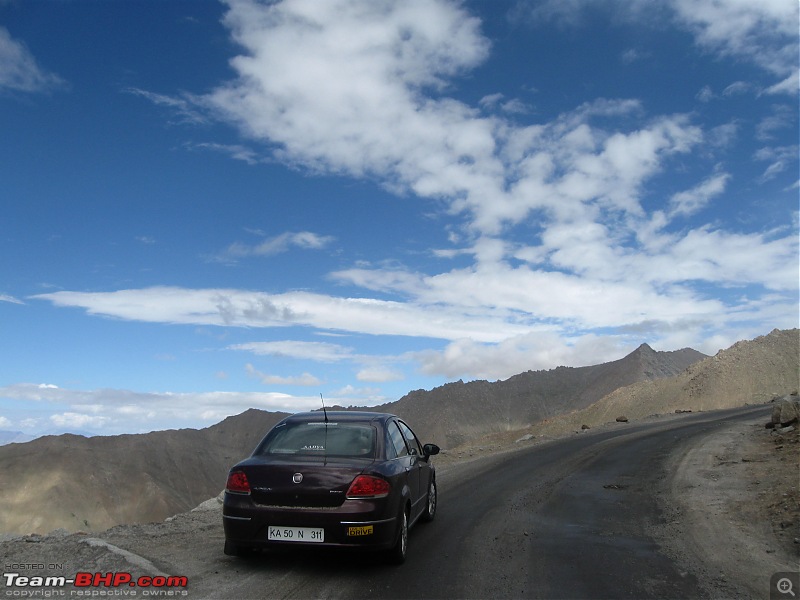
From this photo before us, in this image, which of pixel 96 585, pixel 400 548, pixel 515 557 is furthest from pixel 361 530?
pixel 96 585

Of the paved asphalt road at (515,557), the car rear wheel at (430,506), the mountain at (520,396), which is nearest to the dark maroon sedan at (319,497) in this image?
the paved asphalt road at (515,557)

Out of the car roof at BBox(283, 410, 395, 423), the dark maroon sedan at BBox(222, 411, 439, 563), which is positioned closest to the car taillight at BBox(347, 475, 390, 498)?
the dark maroon sedan at BBox(222, 411, 439, 563)

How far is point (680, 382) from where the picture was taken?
5819 cm

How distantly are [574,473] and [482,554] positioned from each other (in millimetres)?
7211

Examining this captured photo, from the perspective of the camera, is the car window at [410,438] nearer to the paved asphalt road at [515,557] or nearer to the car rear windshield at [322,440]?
the paved asphalt road at [515,557]

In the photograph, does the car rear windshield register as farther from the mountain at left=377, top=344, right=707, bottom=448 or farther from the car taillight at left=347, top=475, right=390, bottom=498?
the mountain at left=377, top=344, right=707, bottom=448

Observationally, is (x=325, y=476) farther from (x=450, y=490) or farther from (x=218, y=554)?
(x=450, y=490)

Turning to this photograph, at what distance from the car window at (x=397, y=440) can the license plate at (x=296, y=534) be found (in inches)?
61.6

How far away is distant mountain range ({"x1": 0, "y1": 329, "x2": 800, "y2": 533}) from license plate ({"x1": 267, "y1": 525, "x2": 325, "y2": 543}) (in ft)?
172

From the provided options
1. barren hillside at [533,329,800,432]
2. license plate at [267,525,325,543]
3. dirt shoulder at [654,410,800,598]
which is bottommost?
dirt shoulder at [654,410,800,598]

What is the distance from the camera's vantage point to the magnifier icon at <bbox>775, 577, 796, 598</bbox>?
5.20 meters

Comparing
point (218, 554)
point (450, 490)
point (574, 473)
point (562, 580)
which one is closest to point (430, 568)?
point (562, 580)

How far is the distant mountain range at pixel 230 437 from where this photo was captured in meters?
57.1

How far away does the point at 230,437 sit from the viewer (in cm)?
12625
